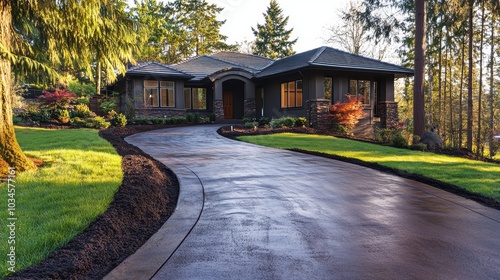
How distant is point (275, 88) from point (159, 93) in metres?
7.81

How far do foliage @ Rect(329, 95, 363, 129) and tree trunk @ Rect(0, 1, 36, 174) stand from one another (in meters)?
15.2

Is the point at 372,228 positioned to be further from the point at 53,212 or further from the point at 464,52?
the point at 464,52

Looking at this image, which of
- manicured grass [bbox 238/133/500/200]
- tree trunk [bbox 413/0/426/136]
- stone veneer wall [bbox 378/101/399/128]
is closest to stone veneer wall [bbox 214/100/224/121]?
manicured grass [bbox 238/133/500/200]

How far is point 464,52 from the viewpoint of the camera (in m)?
26.5

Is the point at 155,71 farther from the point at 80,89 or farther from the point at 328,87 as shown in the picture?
the point at 80,89

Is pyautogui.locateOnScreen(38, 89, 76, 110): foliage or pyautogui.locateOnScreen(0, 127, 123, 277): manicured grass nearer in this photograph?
pyautogui.locateOnScreen(0, 127, 123, 277): manicured grass

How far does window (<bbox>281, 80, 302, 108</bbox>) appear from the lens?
21.6 meters

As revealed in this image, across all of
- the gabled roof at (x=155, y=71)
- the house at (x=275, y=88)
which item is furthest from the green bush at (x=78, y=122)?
the gabled roof at (x=155, y=71)

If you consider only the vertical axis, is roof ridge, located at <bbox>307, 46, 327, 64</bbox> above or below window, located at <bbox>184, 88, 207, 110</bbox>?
above

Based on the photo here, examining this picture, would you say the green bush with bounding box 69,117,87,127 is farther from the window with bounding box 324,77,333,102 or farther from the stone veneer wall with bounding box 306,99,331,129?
the window with bounding box 324,77,333,102

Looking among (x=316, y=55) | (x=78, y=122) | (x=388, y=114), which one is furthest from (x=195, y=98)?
(x=388, y=114)

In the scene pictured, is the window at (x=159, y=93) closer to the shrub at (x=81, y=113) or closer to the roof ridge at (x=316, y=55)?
the shrub at (x=81, y=113)

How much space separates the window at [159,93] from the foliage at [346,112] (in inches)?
444

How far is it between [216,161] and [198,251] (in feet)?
17.9
